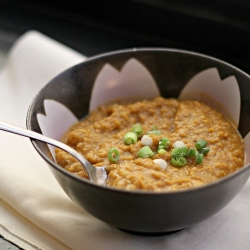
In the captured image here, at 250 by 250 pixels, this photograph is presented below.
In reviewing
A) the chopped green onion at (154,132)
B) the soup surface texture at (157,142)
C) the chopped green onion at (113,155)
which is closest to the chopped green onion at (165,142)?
the soup surface texture at (157,142)

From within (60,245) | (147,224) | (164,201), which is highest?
(164,201)

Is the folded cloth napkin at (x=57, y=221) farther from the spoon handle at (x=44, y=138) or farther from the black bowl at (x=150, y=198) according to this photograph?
the spoon handle at (x=44, y=138)

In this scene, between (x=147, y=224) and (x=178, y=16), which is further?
(x=178, y=16)

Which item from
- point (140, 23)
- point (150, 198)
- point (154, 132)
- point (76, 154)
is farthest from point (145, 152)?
point (140, 23)

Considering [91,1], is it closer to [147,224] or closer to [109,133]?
[109,133]

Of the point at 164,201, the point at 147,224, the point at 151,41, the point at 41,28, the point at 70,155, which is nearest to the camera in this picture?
the point at 164,201

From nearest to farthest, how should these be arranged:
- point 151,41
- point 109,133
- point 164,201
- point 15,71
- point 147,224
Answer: point 164,201, point 147,224, point 109,133, point 15,71, point 151,41

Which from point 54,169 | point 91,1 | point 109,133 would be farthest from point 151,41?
point 54,169

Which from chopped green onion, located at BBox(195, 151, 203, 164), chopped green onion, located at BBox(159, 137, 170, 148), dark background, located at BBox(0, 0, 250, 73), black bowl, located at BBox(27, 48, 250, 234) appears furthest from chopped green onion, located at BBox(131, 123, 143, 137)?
dark background, located at BBox(0, 0, 250, 73)
